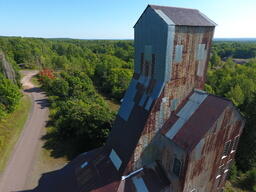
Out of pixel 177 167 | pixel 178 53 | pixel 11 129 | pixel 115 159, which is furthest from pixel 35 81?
pixel 177 167

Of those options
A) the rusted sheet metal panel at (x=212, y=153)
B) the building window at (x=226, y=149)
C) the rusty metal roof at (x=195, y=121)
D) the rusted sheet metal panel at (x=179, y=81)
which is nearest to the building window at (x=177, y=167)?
the rusted sheet metal panel at (x=212, y=153)

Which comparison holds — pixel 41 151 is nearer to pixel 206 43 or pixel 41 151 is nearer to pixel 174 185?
pixel 174 185

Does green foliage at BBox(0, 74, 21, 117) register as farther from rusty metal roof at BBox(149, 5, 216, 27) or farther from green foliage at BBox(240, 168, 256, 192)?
green foliage at BBox(240, 168, 256, 192)

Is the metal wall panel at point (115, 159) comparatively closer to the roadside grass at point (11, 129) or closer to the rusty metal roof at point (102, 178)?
the rusty metal roof at point (102, 178)

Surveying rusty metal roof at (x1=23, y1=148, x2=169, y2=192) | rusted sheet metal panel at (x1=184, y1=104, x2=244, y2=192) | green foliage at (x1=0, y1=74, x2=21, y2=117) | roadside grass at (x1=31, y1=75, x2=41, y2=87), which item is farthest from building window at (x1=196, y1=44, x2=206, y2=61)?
roadside grass at (x1=31, y1=75, x2=41, y2=87)

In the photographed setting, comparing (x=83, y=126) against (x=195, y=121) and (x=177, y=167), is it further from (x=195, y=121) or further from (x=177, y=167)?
(x=195, y=121)
